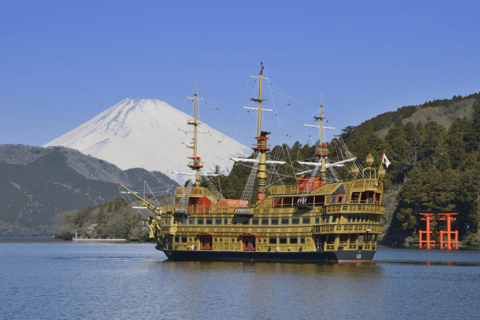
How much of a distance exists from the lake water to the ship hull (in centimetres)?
81

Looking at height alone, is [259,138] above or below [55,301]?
above

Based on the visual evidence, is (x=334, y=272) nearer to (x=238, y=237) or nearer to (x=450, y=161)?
(x=238, y=237)

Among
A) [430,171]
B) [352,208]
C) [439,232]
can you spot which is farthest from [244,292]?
[430,171]

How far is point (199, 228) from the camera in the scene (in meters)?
62.4

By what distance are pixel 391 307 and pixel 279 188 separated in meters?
23.9

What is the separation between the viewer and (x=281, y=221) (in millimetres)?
58531

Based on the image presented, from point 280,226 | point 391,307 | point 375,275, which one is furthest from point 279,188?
point 391,307

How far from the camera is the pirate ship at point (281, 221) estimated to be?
2184 inches

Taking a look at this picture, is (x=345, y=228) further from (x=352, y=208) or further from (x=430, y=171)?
(x=430, y=171)

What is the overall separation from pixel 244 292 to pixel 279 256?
1854 cm

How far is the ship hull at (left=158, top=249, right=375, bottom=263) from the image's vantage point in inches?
2234

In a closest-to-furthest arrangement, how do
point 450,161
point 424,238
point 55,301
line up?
point 55,301 < point 424,238 < point 450,161

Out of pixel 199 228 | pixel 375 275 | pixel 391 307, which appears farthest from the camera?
pixel 199 228

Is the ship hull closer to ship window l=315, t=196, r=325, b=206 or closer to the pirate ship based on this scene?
the pirate ship
